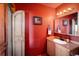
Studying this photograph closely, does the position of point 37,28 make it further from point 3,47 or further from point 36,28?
point 3,47

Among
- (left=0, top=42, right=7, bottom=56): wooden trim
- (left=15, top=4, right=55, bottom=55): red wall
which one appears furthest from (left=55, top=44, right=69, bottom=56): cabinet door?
(left=0, top=42, right=7, bottom=56): wooden trim

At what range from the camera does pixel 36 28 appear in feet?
6.17

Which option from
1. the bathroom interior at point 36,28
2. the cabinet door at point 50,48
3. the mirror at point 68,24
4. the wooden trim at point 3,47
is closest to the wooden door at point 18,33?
the bathroom interior at point 36,28

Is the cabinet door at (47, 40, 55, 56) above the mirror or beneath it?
beneath

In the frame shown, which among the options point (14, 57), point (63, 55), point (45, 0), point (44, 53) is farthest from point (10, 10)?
point (63, 55)

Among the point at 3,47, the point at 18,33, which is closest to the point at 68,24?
the point at 18,33

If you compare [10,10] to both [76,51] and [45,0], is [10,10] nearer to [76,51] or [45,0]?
[45,0]

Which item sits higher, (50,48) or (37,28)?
(37,28)

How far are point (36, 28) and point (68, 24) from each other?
491 millimetres

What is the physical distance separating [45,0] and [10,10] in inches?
21.7

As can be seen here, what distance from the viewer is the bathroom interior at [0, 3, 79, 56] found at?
1823 millimetres

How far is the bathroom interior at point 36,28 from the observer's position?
5.98 ft

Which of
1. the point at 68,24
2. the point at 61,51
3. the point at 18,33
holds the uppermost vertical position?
the point at 68,24

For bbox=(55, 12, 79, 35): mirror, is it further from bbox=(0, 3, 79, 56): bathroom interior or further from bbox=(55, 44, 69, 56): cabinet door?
bbox=(55, 44, 69, 56): cabinet door
